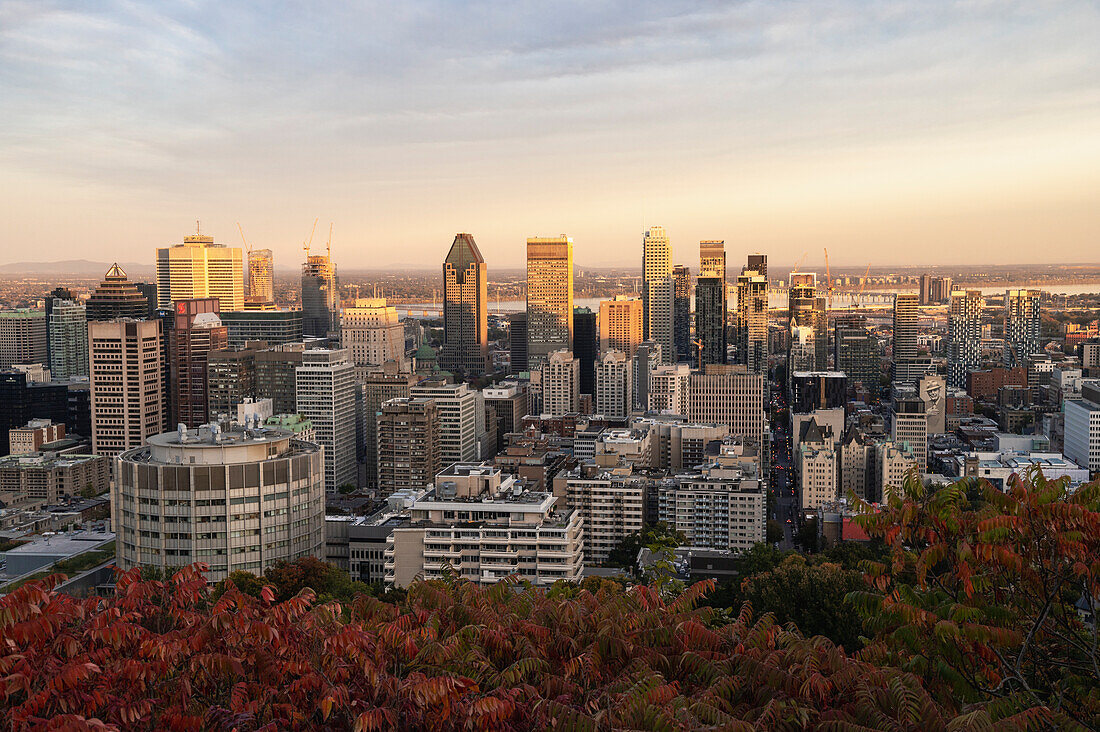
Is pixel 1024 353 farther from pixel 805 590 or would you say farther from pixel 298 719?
pixel 298 719

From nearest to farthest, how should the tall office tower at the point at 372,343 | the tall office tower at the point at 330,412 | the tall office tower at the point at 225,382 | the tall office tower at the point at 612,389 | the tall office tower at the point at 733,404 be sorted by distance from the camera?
the tall office tower at the point at 330,412 → the tall office tower at the point at 225,382 → the tall office tower at the point at 733,404 → the tall office tower at the point at 612,389 → the tall office tower at the point at 372,343

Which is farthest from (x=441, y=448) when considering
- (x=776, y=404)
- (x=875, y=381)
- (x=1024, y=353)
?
(x=1024, y=353)

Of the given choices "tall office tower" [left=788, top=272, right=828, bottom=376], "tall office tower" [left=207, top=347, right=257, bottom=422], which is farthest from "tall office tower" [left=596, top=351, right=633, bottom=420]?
"tall office tower" [left=788, top=272, right=828, bottom=376]

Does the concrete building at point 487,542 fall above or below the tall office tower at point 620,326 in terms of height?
below

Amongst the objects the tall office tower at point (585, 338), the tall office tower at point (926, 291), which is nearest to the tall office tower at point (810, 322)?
the tall office tower at point (585, 338)

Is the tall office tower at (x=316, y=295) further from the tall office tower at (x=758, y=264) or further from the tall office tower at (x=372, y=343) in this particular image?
the tall office tower at (x=758, y=264)
